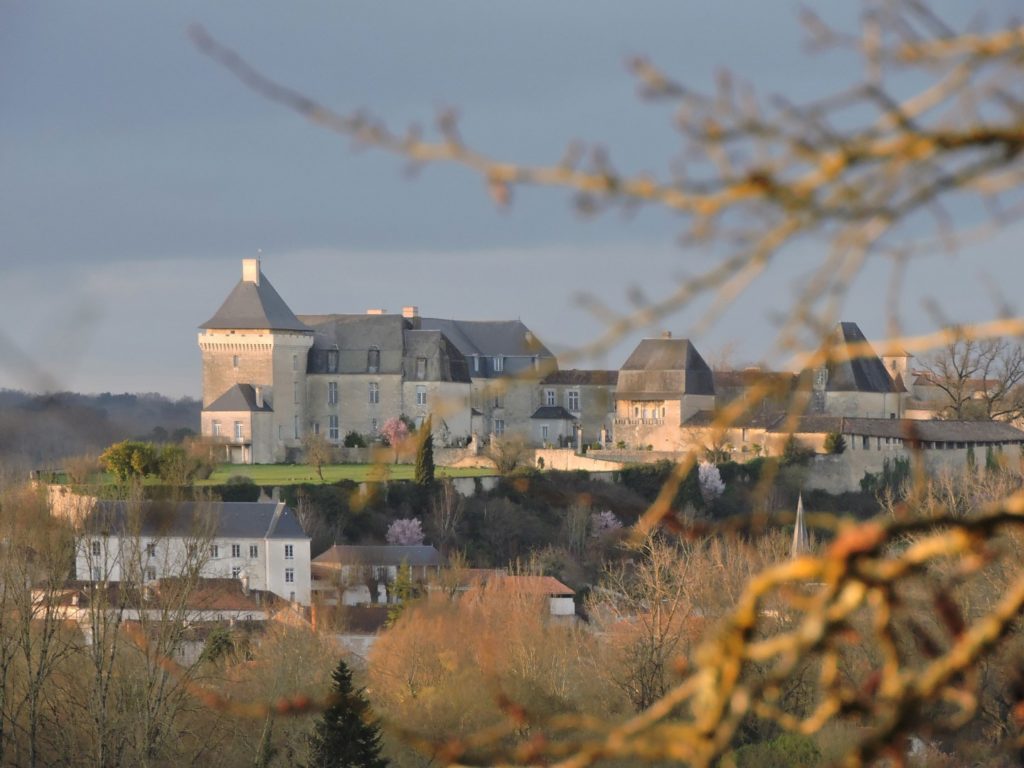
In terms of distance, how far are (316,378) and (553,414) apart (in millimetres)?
8351

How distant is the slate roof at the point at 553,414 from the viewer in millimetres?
57250

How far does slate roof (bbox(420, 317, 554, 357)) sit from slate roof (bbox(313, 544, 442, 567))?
20238 millimetres

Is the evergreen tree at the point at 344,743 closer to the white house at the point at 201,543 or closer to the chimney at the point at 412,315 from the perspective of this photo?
the white house at the point at 201,543

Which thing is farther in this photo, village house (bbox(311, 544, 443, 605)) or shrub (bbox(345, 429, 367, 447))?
shrub (bbox(345, 429, 367, 447))

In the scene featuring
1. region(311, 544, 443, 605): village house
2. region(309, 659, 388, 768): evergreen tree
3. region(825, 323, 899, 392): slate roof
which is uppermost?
region(825, 323, 899, 392): slate roof

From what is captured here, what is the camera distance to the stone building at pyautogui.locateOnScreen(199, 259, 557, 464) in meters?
51.8

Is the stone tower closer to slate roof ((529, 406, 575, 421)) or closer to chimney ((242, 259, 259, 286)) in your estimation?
chimney ((242, 259, 259, 286))

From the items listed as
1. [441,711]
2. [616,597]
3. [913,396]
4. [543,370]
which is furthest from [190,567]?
[913,396]

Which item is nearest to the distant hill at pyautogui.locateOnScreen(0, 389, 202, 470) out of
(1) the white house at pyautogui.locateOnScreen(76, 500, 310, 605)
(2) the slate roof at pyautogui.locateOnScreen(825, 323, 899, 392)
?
(1) the white house at pyautogui.locateOnScreen(76, 500, 310, 605)

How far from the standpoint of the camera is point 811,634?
5.69 feet

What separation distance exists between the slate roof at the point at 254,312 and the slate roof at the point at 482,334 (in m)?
5.56

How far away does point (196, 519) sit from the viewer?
32344 millimetres

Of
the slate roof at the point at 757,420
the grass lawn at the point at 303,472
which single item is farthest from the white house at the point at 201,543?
the slate roof at the point at 757,420

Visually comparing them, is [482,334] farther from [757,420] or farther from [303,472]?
[303,472]
